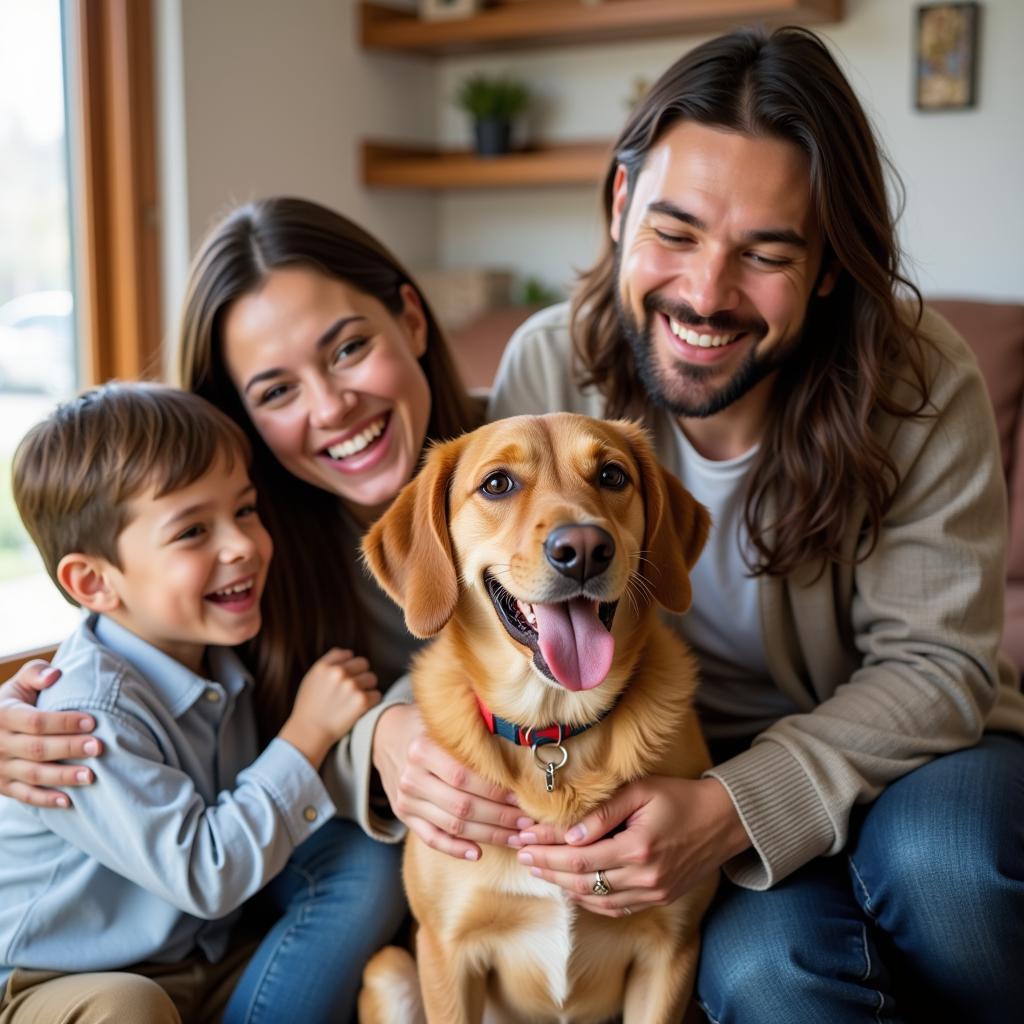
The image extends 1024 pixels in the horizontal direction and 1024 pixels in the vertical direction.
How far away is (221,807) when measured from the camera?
1.80 metres

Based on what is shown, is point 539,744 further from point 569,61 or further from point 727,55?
point 569,61

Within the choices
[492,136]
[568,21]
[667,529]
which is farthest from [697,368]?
[492,136]

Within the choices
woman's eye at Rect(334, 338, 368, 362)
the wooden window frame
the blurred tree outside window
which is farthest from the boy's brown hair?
the wooden window frame

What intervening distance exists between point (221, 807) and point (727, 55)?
1379 millimetres

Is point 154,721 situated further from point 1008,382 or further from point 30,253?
point 1008,382

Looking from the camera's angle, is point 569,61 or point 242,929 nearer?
point 242,929

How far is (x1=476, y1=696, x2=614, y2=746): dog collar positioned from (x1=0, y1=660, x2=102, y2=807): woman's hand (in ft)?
→ 1.86

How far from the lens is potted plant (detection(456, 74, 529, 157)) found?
13.5 ft

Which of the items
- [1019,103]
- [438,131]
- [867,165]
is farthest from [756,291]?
[438,131]

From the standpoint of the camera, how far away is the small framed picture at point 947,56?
347 centimetres

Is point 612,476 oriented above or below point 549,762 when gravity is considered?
above

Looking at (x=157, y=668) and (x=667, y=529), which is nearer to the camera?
(x=667, y=529)

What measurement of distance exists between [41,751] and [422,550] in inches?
23.9

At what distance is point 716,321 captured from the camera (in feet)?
6.09
